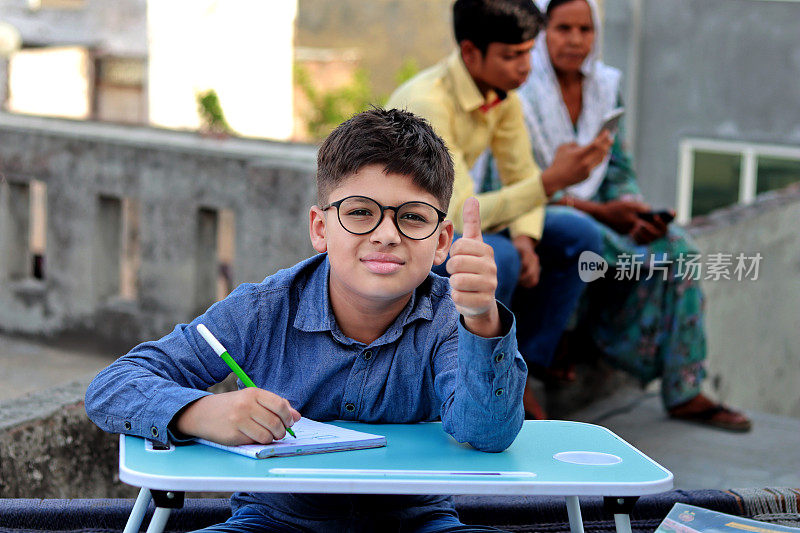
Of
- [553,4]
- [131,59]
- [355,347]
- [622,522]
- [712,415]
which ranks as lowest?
[712,415]

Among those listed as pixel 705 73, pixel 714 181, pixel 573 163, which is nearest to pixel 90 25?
pixel 705 73

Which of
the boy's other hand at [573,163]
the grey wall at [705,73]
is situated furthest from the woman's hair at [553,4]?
the grey wall at [705,73]

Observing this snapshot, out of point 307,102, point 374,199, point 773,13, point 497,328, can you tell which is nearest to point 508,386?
point 497,328

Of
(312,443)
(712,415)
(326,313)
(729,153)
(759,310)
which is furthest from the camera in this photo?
(729,153)

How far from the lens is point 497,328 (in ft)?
6.18

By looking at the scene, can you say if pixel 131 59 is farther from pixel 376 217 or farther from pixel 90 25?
pixel 376 217

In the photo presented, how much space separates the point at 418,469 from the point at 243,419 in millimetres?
308

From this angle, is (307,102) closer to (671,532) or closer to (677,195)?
(677,195)

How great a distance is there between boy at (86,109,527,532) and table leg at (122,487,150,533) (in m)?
0.13

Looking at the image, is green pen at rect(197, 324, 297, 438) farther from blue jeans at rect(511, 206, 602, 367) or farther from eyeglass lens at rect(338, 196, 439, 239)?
blue jeans at rect(511, 206, 602, 367)

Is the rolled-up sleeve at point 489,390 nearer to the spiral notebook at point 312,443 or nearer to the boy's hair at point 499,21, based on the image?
the spiral notebook at point 312,443

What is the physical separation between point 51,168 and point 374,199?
12.6 ft

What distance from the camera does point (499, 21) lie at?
12.1ft

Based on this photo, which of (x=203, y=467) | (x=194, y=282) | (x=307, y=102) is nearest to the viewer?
(x=203, y=467)
